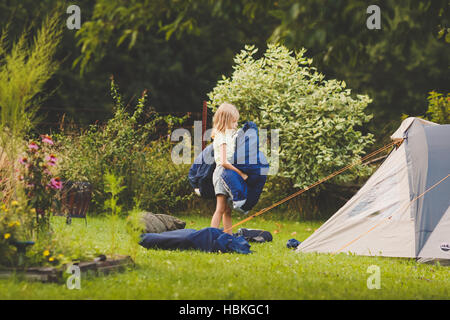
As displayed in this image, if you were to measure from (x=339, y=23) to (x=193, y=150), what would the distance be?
8.51 metres

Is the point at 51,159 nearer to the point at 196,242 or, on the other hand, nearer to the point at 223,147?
the point at 196,242

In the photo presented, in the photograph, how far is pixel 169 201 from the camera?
1126cm

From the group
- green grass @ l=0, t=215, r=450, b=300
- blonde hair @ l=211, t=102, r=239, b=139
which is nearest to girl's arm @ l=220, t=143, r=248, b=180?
blonde hair @ l=211, t=102, r=239, b=139

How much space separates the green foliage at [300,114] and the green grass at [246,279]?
414 cm

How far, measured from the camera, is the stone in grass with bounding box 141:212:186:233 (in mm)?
7613

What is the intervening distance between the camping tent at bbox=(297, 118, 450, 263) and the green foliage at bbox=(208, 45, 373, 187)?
11.5 feet

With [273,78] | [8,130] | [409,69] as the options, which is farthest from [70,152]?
[409,69]

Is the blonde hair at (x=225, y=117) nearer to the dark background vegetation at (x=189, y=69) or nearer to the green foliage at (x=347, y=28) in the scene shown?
the green foliage at (x=347, y=28)

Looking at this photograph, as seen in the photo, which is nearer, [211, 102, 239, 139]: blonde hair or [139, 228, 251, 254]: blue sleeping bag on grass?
[139, 228, 251, 254]: blue sleeping bag on grass

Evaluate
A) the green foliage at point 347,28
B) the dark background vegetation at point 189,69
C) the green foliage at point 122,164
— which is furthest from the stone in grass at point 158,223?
the dark background vegetation at point 189,69

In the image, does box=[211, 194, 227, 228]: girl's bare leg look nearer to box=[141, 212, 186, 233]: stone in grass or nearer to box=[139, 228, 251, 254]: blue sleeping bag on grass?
box=[139, 228, 251, 254]: blue sleeping bag on grass

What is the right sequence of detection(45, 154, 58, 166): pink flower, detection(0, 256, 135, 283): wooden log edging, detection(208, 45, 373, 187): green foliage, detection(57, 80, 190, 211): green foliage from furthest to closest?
detection(208, 45, 373, 187): green foliage → detection(57, 80, 190, 211): green foliage → detection(45, 154, 58, 166): pink flower → detection(0, 256, 135, 283): wooden log edging

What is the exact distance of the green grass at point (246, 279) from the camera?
14.5ft

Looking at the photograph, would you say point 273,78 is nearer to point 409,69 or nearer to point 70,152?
point 70,152
